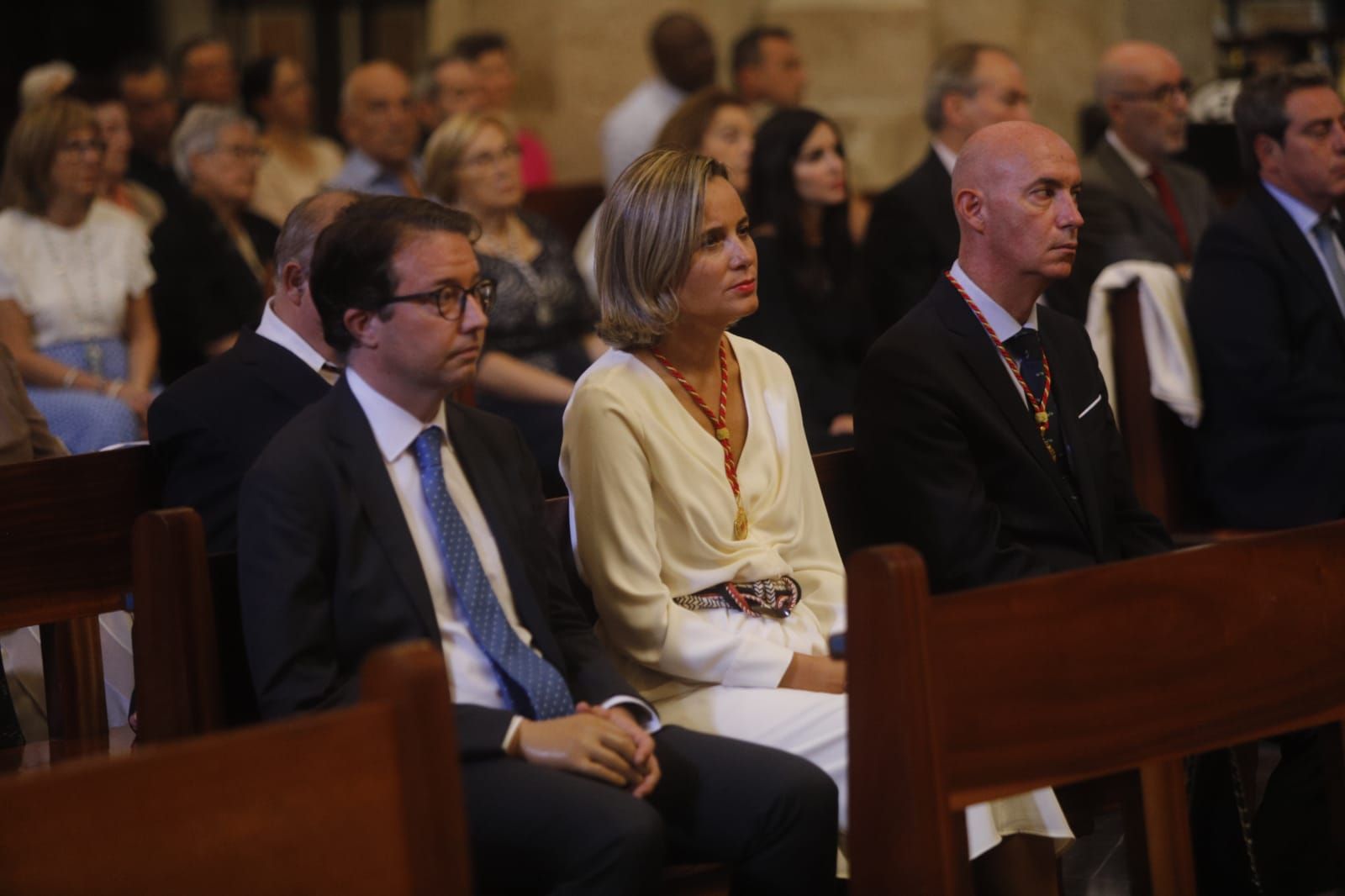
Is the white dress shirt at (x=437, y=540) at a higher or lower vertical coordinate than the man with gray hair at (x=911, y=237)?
lower

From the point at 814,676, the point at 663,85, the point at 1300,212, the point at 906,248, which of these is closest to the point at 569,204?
the point at 663,85

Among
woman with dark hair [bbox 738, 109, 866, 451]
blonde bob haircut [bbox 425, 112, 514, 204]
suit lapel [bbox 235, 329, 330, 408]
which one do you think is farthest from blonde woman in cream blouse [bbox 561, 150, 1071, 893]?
blonde bob haircut [bbox 425, 112, 514, 204]

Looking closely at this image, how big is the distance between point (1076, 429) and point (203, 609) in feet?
4.97

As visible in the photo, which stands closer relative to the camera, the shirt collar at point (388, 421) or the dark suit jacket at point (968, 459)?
the shirt collar at point (388, 421)

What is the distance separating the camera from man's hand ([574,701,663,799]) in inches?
89.6

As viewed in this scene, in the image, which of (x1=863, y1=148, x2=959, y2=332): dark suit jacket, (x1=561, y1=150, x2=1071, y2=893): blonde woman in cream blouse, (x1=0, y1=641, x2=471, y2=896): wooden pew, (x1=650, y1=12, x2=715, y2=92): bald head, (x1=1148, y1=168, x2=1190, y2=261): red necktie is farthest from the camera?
(x1=650, y1=12, x2=715, y2=92): bald head

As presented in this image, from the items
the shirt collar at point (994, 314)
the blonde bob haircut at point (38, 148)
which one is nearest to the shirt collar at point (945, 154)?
the shirt collar at point (994, 314)

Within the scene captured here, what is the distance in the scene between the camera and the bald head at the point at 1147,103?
5172mm

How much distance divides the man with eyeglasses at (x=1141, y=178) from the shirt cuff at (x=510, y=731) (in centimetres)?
301

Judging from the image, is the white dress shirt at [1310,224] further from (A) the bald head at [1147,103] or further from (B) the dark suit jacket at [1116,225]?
(A) the bald head at [1147,103]

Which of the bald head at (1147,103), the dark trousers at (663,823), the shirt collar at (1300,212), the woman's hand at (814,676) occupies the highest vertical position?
the bald head at (1147,103)

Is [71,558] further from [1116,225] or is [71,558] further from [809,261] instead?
[1116,225]

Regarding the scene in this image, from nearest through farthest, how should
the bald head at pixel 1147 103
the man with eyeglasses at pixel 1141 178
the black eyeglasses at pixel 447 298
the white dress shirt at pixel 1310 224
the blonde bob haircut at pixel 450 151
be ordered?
the black eyeglasses at pixel 447 298, the white dress shirt at pixel 1310 224, the blonde bob haircut at pixel 450 151, the man with eyeglasses at pixel 1141 178, the bald head at pixel 1147 103

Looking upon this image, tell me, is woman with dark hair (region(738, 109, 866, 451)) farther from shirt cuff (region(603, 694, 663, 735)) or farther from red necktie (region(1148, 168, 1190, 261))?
shirt cuff (region(603, 694, 663, 735))
